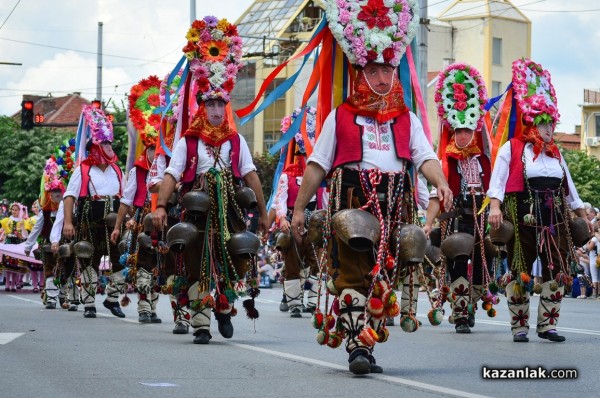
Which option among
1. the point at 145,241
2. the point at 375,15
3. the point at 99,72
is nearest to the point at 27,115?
the point at 99,72

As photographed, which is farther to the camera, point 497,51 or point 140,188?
point 497,51

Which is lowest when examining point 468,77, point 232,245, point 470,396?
point 470,396

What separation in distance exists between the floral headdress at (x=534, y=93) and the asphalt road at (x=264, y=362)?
2.04m

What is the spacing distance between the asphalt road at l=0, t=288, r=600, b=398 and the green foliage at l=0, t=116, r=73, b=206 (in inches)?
2281

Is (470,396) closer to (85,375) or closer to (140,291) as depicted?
(85,375)

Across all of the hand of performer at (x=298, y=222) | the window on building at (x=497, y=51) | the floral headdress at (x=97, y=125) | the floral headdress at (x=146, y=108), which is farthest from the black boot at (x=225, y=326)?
the window on building at (x=497, y=51)

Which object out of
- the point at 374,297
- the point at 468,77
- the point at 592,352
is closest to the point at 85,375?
the point at 374,297

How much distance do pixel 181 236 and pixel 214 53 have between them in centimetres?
193

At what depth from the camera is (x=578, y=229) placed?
1266cm

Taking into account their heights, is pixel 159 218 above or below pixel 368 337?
above

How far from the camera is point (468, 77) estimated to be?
15.5 meters

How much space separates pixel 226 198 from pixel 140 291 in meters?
3.63

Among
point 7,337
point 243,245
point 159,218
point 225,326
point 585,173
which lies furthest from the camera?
point 585,173

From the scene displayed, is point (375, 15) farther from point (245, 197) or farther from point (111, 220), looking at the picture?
point (111, 220)
